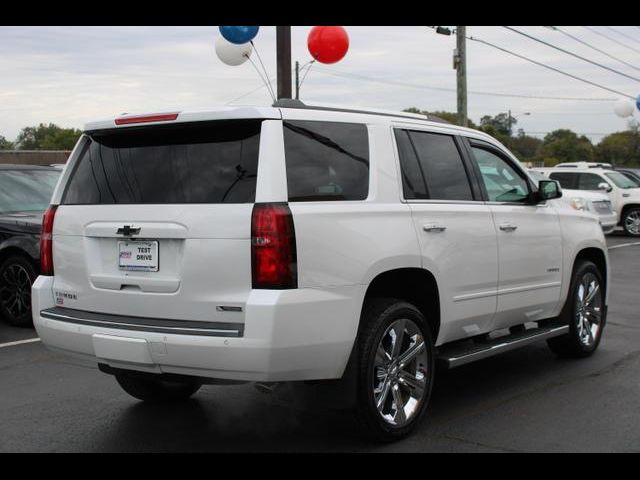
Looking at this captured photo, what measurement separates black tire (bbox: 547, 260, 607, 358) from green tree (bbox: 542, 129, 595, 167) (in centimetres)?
7239

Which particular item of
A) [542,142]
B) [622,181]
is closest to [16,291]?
[622,181]

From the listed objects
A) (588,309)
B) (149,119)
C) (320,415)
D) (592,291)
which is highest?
(149,119)

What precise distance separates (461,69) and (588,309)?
1908 centimetres

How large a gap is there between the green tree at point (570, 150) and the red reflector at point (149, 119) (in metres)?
75.5

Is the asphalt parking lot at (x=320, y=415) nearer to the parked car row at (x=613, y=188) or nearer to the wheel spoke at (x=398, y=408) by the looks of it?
the wheel spoke at (x=398, y=408)

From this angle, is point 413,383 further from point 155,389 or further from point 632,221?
point 632,221

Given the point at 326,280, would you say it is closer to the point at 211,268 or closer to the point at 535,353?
the point at 211,268

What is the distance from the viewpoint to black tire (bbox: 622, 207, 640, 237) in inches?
846

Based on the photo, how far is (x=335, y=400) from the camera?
455 centimetres

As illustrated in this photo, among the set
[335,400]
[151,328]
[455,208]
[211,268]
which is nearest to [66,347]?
[151,328]

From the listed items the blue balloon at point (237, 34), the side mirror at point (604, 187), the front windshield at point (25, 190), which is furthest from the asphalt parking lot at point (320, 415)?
the side mirror at point (604, 187)

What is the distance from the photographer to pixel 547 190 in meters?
6.39
